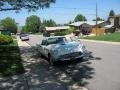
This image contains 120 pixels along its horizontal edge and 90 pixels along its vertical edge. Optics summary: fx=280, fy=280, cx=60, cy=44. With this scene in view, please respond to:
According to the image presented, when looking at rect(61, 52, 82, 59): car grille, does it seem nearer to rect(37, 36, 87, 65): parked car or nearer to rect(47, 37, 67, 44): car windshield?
rect(37, 36, 87, 65): parked car

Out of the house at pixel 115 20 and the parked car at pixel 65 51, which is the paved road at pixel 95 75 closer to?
the parked car at pixel 65 51

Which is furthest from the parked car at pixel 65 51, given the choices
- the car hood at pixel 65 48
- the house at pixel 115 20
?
the house at pixel 115 20

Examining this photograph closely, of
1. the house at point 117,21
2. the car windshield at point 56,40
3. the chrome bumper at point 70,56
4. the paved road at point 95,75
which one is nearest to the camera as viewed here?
the paved road at point 95,75

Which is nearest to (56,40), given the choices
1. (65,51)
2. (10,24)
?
(65,51)

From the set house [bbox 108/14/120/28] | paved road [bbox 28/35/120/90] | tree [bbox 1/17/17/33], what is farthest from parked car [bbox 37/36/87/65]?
tree [bbox 1/17/17/33]

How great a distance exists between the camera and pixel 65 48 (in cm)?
1324

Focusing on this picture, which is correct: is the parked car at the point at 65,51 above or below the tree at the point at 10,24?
above

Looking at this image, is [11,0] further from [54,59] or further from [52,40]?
[54,59]

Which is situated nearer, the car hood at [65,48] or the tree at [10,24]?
the car hood at [65,48]

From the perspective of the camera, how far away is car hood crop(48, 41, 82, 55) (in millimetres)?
13092

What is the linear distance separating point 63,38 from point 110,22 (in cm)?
6881

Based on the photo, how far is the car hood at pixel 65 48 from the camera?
515 inches

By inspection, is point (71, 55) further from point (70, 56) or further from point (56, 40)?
point (56, 40)

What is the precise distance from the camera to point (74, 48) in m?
13.3
